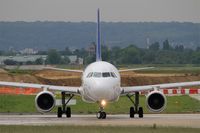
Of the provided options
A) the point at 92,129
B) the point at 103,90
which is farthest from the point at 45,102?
the point at 92,129

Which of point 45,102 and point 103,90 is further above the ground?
point 103,90

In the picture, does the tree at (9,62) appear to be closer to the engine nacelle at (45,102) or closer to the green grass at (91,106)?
the green grass at (91,106)

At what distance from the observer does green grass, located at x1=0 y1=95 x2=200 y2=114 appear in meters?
59.5

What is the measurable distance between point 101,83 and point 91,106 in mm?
14453

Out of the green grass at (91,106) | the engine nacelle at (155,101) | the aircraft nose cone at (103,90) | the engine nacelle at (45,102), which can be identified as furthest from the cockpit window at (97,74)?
the green grass at (91,106)

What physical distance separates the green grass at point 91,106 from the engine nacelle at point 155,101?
Result: 6503mm

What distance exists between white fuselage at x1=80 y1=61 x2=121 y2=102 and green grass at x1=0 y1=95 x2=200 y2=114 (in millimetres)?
8003

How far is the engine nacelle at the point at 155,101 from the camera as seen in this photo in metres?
51.7

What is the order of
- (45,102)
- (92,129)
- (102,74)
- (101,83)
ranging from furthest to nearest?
(45,102) < (102,74) < (101,83) < (92,129)

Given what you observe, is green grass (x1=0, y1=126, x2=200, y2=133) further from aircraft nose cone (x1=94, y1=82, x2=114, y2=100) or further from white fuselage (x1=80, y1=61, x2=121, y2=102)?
white fuselage (x1=80, y1=61, x2=121, y2=102)

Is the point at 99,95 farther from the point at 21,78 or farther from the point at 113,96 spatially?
the point at 21,78

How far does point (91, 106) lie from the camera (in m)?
62.9

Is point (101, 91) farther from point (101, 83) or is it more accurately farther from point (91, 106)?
point (91, 106)

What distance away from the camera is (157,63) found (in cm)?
17075
